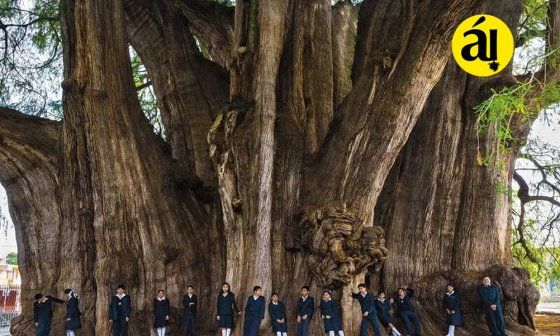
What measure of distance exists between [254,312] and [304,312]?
1.80 feet

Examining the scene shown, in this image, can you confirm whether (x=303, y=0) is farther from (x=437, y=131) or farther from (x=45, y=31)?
(x=45, y=31)

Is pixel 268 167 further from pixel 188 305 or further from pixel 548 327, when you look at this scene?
pixel 548 327

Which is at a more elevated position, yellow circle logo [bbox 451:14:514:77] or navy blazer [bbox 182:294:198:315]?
yellow circle logo [bbox 451:14:514:77]

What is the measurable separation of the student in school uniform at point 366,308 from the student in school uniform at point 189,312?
191 cm

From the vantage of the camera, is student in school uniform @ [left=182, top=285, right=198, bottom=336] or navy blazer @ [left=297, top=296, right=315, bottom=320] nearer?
navy blazer @ [left=297, top=296, right=315, bottom=320]

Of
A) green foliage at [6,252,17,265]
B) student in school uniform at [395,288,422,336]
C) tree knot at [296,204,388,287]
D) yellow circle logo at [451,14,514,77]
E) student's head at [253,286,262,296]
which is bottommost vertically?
green foliage at [6,252,17,265]

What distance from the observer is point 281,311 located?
20.0 feet

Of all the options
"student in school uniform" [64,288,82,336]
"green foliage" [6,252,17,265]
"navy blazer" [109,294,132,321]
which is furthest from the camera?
"green foliage" [6,252,17,265]

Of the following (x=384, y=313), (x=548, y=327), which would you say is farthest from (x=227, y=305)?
(x=548, y=327)

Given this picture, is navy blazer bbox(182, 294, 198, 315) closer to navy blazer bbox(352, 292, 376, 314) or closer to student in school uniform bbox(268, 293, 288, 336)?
student in school uniform bbox(268, 293, 288, 336)

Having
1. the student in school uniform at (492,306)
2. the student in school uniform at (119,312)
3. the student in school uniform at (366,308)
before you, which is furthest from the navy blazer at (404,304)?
the student in school uniform at (119,312)

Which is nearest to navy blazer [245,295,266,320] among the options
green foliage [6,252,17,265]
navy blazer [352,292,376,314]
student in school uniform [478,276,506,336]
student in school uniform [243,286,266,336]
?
student in school uniform [243,286,266,336]

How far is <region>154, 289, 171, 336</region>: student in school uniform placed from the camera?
6.54 meters

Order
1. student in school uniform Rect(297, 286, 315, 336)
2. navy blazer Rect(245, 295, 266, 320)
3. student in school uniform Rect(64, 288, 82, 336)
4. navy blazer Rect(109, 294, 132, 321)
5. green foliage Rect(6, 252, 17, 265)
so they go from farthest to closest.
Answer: green foliage Rect(6, 252, 17, 265), student in school uniform Rect(64, 288, 82, 336), navy blazer Rect(109, 294, 132, 321), student in school uniform Rect(297, 286, 315, 336), navy blazer Rect(245, 295, 266, 320)
